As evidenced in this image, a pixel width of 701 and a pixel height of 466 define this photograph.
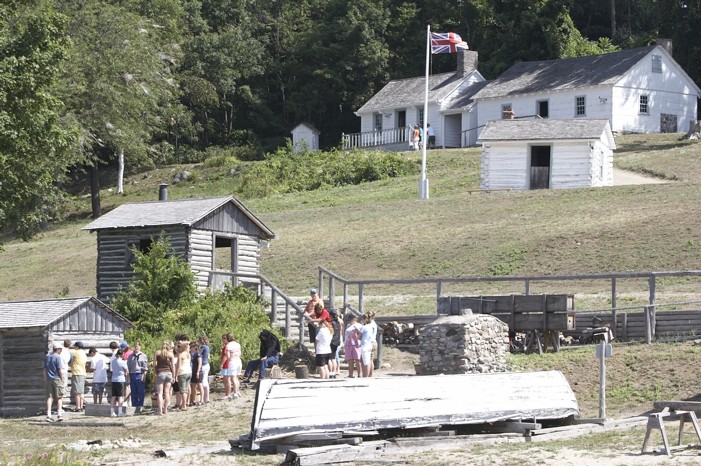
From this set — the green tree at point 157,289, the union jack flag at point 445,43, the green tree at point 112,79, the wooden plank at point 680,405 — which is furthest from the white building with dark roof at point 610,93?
the wooden plank at point 680,405

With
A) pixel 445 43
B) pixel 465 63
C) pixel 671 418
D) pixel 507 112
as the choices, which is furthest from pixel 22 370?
pixel 465 63

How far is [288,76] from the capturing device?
8981 centimetres

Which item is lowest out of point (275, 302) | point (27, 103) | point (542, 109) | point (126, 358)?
point (126, 358)

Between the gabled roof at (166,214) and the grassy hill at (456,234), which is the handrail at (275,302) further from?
the grassy hill at (456,234)

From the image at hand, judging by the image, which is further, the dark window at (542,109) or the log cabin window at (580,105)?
the dark window at (542,109)

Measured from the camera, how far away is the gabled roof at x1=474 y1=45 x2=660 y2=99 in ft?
227

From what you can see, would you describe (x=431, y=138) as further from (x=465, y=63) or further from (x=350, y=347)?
(x=350, y=347)

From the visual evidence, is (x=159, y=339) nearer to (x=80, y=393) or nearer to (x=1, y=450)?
(x=80, y=393)

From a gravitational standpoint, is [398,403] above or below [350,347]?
below

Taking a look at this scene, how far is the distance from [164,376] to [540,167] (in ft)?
99.7

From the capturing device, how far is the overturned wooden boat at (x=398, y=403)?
2114 cm

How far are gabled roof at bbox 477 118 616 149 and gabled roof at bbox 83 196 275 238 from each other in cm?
1926

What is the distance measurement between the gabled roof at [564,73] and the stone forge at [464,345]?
41.7m

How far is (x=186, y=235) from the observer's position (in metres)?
35.6
